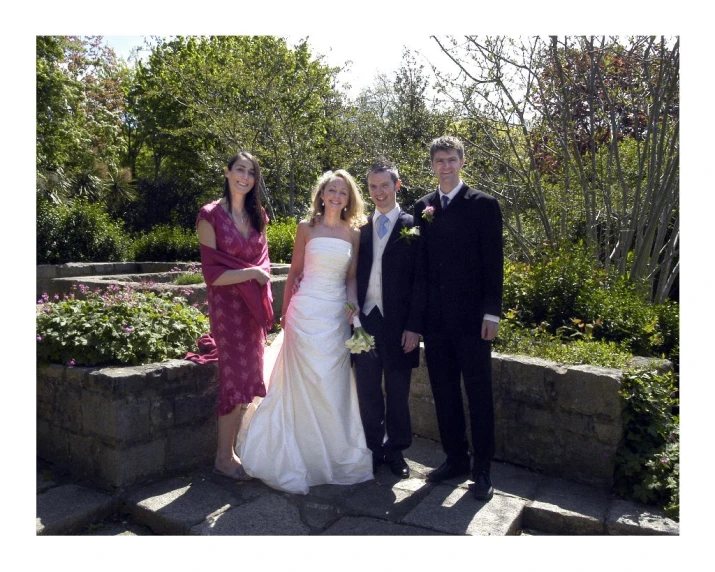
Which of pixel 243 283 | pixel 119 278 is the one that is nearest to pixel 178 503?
pixel 243 283

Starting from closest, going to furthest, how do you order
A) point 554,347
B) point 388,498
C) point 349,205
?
point 388,498, point 349,205, point 554,347

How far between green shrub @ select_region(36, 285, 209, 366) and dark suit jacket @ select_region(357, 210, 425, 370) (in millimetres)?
1372

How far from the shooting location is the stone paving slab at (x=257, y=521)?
328 centimetres

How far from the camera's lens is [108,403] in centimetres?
368

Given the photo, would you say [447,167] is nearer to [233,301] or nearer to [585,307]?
[233,301]

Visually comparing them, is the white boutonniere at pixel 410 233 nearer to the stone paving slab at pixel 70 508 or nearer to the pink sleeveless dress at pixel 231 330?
the pink sleeveless dress at pixel 231 330

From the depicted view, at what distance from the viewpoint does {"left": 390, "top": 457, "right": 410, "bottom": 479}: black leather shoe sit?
400cm

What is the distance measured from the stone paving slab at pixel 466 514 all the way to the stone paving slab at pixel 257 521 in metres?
0.59

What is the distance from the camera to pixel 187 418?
4016 mm

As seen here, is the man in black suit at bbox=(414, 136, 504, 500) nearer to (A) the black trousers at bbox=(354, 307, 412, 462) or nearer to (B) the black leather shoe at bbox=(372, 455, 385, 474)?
(A) the black trousers at bbox=(354, 307, 412, 462)

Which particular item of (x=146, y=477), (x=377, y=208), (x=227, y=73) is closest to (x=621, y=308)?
(x=377, y=208)

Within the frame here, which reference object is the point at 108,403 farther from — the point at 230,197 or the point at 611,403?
the point at 611,403

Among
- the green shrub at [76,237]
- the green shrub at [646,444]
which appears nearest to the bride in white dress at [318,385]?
the green shrub at [646,444]

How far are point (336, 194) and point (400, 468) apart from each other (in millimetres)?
1739
